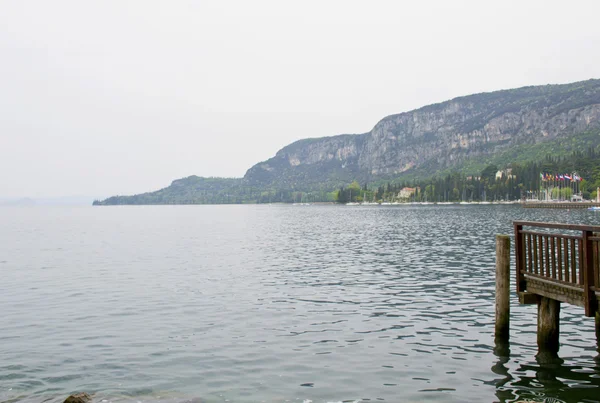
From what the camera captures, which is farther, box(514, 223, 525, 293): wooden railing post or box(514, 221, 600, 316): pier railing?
box(514, 223, 525, 293): wooden railing post

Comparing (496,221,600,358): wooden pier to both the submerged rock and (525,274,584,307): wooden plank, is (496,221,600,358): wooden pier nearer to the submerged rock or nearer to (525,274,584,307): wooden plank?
(525,274,584,307): wooden plank

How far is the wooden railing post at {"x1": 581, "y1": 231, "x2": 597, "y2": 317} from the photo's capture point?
14109 mm

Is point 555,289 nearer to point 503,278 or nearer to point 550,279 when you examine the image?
point 550,279

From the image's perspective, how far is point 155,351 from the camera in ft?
59.1

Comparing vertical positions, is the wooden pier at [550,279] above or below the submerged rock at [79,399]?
above

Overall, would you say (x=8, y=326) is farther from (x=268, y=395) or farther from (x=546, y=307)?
(x=546, y=307)

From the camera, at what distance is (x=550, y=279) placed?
15562 mm

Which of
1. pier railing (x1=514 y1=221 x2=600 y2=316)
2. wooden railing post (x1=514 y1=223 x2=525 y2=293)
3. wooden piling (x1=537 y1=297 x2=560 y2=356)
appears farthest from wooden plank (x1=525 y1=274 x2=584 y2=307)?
wooden piling (x1=537 y1=297 x2=560 y2=356)

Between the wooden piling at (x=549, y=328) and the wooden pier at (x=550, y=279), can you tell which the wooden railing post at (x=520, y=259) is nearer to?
the wooden pier at (x=550, y=279)

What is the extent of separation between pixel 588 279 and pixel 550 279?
4.82 ft

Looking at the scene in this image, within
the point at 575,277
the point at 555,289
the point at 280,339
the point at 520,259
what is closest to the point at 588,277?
the point at 575,277

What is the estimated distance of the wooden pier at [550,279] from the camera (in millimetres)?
14219

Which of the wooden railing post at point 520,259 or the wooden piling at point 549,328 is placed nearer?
the wooden piling at point 549,328

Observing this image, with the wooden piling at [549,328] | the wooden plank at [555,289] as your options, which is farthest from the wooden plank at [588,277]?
the wooden piling at [549,328]
